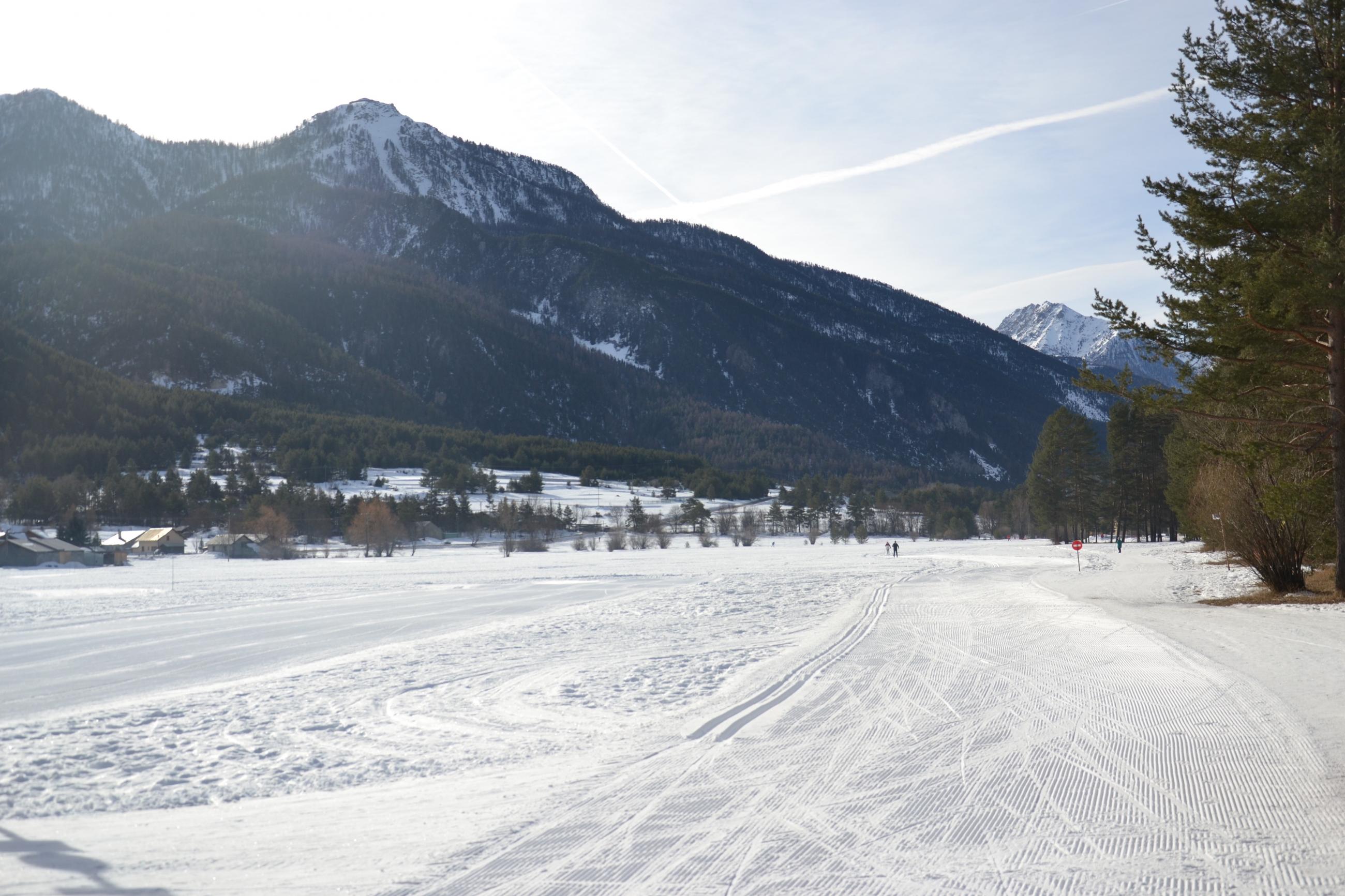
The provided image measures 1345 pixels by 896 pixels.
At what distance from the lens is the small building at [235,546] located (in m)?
90.1

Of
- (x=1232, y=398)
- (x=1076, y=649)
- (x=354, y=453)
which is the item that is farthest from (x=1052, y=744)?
(x=354, y=453)

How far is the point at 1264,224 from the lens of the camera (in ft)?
58.1

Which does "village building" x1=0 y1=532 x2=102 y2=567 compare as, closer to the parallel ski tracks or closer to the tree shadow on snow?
the parallel ski tracks

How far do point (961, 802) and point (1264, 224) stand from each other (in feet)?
55.3

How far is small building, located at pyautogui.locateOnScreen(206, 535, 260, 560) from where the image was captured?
90.1m

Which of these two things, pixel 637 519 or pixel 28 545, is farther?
pixel 637 519

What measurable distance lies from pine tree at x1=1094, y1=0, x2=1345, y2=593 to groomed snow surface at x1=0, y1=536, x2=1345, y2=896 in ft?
14.7

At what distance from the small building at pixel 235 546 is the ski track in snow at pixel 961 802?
3557 inches

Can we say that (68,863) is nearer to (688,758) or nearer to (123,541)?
(688,758)

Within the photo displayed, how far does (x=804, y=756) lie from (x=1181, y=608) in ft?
49.3

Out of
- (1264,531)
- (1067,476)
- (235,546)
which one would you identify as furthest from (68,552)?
(1067,476)

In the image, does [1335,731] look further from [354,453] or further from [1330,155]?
[354,453]

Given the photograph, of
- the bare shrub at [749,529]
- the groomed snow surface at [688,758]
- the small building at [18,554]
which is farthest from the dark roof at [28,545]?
the groomed snow surface at [688,758]

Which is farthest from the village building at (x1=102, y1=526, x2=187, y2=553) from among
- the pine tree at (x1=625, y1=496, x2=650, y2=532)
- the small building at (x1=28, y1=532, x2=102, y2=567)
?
the pine tree at (x1=625, y1=496, x2=650, y2=532)
